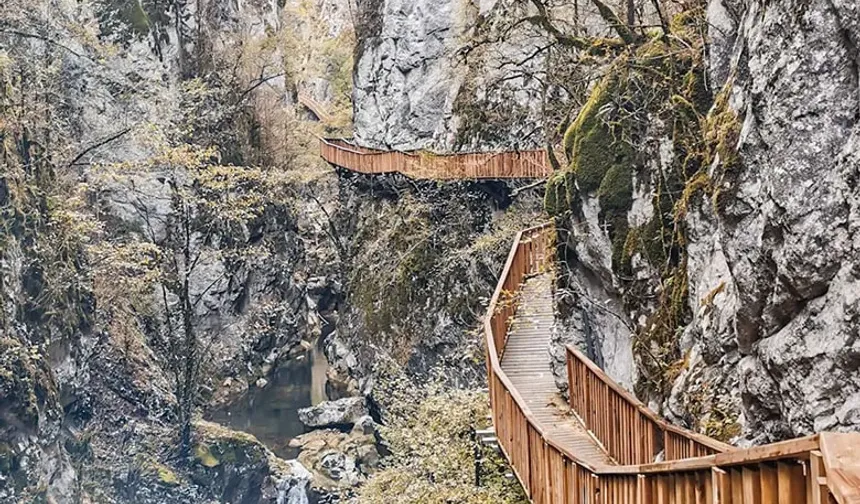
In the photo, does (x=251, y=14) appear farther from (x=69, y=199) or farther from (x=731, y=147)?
(x=731, y=147)

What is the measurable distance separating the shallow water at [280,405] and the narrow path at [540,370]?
13.1 metres

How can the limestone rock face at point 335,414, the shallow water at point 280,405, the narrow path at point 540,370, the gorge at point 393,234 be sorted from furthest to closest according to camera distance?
1. the shallow water at point 280,405
2. the limestone rock face at point 335,414
3. the narrow path at point 540,370
4. the gorge at point 393,234

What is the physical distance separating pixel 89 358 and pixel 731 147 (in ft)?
65.3

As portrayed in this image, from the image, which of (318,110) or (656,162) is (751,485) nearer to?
(656,162)

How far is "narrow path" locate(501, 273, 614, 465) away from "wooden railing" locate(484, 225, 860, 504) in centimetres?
21

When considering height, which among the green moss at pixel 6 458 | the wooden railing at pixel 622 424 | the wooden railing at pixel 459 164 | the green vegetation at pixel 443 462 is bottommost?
the green moss at pixel 6 458

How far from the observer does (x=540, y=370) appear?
1263 cm

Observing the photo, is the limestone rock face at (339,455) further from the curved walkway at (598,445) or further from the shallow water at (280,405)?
the curved walkway at (598,445)

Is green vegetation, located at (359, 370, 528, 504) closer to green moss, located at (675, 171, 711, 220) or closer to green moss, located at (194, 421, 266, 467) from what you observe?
green moss, located at (675, 171, 711, 220)

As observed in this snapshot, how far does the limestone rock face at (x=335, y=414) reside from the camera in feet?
81.3

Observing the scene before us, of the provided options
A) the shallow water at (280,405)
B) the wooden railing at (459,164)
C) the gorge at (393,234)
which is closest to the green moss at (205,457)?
the gorge at (393,234)

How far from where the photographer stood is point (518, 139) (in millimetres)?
22109

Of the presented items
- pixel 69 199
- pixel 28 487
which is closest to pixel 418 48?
pixel 69 199

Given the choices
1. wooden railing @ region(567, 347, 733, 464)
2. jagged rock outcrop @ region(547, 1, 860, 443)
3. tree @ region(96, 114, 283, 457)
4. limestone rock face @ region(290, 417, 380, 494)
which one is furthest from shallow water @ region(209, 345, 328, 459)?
jagged rock outcrop @ region(547, 1, 860, 443)
